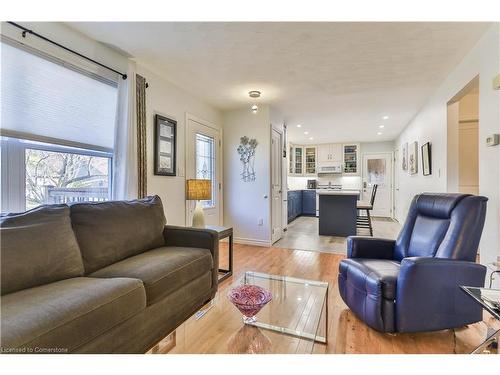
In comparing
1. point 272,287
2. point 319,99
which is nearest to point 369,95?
point 319,99

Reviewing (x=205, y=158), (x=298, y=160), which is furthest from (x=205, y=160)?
(x=298, y=160)

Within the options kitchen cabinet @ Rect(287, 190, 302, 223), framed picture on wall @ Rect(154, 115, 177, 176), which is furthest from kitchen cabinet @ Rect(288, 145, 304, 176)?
framed picture on wall @ Rect(154, 115, 177, 176)

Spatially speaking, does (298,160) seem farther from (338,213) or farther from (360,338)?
(360,338)

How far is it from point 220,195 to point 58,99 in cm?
283

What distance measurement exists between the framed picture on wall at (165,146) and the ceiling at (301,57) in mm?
582

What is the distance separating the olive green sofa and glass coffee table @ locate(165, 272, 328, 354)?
39 centimetres

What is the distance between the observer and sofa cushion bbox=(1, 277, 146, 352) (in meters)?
1.04

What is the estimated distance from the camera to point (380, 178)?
309 inches

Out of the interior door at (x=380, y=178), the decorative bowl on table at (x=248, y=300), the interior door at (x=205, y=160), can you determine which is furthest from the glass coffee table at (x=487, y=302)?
the interior door at (x=380, y=178)

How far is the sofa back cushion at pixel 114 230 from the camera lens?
1.80m

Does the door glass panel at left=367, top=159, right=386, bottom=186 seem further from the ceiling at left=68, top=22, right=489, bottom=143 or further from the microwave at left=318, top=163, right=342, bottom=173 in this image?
the ceiling at left=68, top=22, right=489, bottom=143

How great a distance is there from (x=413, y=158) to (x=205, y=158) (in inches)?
160
